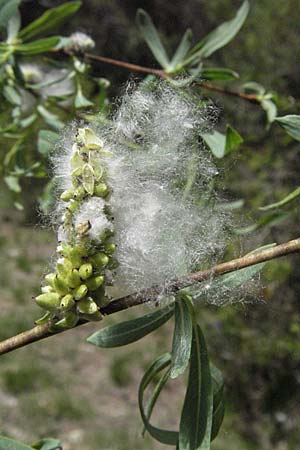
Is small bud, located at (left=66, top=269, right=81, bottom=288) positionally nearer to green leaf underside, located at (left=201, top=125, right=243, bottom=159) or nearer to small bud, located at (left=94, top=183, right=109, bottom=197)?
small bud, located at (left=94, top=183, right=109, bottom=197)

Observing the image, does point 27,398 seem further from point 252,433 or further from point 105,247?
point 105,247

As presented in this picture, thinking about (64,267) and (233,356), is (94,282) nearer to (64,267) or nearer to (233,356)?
(64,267)

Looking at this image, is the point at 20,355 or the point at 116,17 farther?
the point at 116,17

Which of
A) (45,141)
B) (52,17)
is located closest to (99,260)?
(45,141)

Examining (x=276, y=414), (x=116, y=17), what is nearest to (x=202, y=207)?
(x=276, y=414)

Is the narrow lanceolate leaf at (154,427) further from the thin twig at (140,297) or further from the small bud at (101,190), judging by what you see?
the small bud at (101,190)

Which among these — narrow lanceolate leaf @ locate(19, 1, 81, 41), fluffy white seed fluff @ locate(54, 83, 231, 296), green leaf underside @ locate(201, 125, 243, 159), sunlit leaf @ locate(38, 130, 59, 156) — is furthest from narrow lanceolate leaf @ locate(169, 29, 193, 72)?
fluffy white seed fluff @ locate(54, 83, 231, 296)
